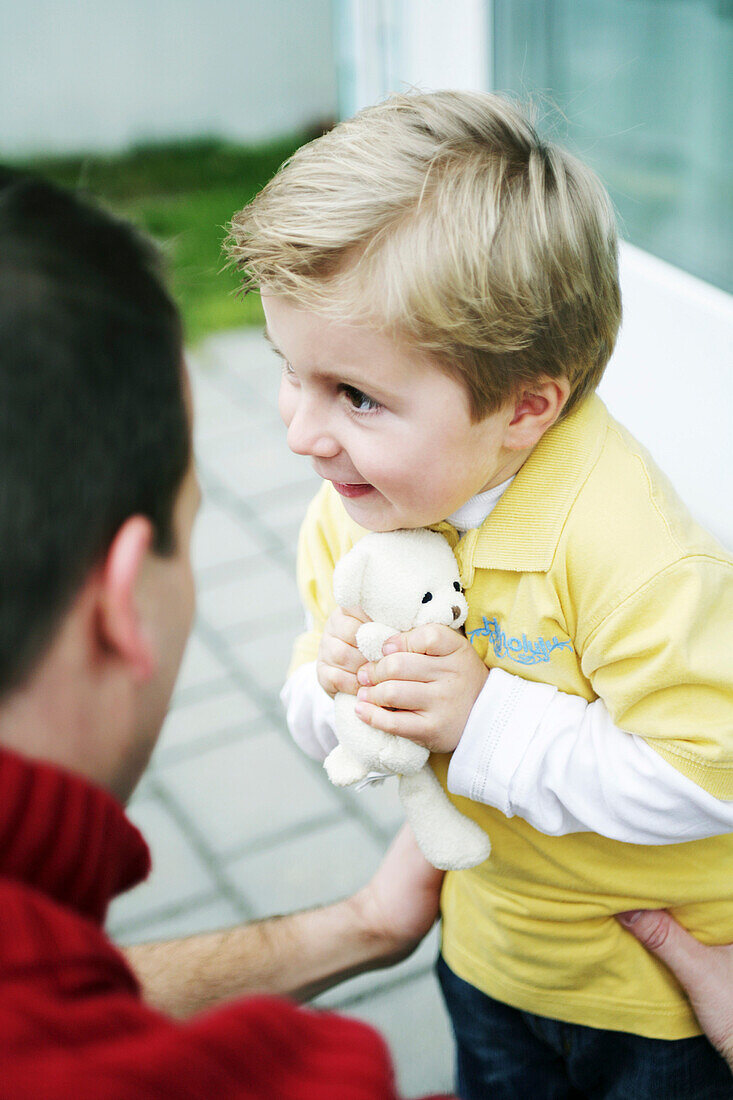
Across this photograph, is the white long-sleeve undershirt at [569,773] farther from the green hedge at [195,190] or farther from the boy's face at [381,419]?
the green hedge at [195,190]

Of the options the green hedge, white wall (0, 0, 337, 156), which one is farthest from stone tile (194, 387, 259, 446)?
white wall (0, 0, 337, 156)

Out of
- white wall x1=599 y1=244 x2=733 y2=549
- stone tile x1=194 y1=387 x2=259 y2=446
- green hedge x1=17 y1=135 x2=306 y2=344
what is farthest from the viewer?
green hedge x1=17 y1=135 x2=306 y2=344

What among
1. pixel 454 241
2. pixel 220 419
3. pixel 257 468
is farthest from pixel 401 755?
pixel 220 419

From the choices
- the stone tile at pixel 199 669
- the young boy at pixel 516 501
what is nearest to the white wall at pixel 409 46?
the young boy at pixel 516 501

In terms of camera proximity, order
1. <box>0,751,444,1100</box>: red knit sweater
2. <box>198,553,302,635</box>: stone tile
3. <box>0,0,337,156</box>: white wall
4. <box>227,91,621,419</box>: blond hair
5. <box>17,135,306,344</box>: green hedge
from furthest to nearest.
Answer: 1. <box>0,0,337,156</box>: white wall
2. <box>17,135,306,344</box>: green hedge
3. <box>198,553,302,635</box>: stone tile
4. <box>227,91,621,419</box>: blond hair
5. <box>0,751,444,1100</box>: red knit sweater

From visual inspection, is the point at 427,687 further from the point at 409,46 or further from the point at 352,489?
the point at 409,46

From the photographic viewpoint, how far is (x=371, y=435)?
1071 mm

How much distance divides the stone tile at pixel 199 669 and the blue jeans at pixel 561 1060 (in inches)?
52.9

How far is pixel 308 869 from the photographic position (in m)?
2.19

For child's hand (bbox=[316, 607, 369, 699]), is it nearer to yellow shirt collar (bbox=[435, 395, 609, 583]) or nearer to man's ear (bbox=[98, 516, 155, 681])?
yellow shirt collar (bbox=[435, 395, 609, 583])

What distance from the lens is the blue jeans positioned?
1.31m

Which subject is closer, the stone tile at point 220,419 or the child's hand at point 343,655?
the child's hand at point 343,655

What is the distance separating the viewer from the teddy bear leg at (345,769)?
3.91ft

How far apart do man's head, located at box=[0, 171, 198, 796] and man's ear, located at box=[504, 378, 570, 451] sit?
41 cm
